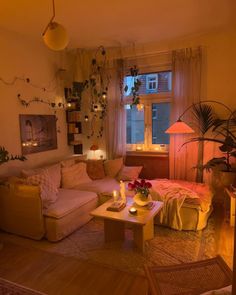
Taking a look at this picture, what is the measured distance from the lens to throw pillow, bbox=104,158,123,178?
4.32 metres

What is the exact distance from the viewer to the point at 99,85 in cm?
467

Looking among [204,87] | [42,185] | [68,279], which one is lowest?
[68,279]

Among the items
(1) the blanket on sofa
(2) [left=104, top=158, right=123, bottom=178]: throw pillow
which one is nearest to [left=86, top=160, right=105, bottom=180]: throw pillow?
(2) [left=104, top=158, right=123, bottom=178]: throw pillow

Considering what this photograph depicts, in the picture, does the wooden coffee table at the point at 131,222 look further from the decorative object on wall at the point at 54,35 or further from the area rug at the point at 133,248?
the decorative object on wall at the point at 54,35

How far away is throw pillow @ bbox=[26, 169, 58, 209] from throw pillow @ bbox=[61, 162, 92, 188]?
2.23 ft

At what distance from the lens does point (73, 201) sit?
10.4ft

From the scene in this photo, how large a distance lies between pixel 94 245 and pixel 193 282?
1.49m

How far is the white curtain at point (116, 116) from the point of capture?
4.46m

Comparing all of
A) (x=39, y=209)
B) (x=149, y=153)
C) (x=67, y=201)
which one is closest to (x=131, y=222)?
(x=67, y=201)

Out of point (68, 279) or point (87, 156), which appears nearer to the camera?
point (68, 279)

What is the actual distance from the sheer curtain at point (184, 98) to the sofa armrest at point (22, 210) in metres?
2.45

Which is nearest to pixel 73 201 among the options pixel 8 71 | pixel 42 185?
pixel 42 185

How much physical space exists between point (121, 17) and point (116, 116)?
184 centimetres

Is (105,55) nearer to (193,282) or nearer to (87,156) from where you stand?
(87,156)
